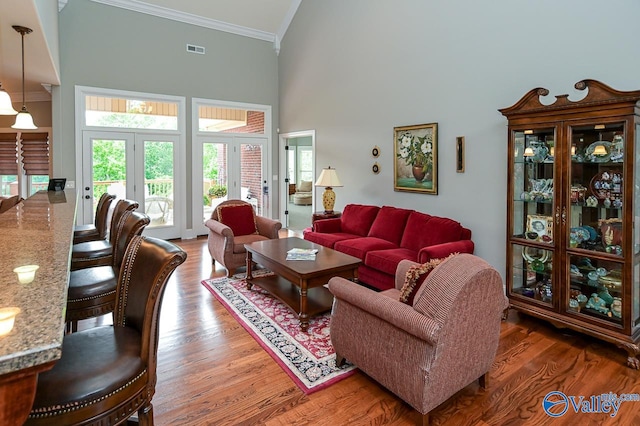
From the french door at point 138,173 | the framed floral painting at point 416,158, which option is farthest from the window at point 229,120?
the framed floral painting at point 416,158

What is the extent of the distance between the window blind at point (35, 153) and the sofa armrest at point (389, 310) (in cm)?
737

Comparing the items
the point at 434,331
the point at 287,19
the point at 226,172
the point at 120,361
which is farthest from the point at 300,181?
the point at 120,361

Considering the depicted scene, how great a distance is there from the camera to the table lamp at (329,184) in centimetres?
607

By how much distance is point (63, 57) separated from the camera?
5957 mm

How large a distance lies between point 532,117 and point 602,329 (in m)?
1.81

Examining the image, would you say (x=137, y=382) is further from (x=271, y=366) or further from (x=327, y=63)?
(x=327, y=63)

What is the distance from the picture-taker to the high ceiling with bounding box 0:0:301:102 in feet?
Result: 13.5

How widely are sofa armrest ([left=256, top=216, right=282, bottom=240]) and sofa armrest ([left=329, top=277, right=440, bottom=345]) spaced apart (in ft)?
8.95

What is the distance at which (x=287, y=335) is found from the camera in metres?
3.27

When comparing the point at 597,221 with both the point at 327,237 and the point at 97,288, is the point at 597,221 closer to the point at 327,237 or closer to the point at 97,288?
the point at 327,237

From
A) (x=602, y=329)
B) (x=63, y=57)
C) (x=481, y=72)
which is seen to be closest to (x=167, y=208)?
(x=63, y=57)
